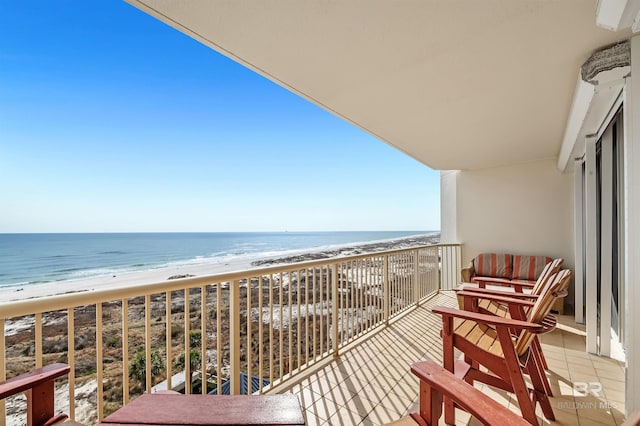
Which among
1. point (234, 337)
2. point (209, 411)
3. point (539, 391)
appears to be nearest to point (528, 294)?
point (539, 391)

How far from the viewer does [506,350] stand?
1.58 meters

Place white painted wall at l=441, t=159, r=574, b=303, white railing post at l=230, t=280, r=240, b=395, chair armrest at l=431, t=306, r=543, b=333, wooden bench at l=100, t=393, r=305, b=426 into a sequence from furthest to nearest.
A: white painted wall at l=441, t=159, r=574, b=303 < white railing post at l=230, t=280, r=240, b=395 < chair armrest at l=431, t=306, r=543, b=333 < wooden bench at l=100, t=393, r=305, b=426

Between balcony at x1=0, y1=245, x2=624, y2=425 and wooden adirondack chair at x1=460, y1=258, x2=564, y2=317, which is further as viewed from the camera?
wooden adirondack chair at x1=460, y1=258, x2=564, y2=317

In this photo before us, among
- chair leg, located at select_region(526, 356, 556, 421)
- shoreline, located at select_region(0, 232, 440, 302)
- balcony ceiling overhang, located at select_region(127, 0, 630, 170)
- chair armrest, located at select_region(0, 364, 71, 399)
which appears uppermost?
Result: balcony ceiling overhang, located at select_region(127, 0, 630, 170)

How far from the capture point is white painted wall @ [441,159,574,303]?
491 centimetres

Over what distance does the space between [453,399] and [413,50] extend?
2011mm

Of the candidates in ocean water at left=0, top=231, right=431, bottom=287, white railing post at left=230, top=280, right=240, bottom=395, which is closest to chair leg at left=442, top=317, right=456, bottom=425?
white railing post at left=230, top=280, right=240, bottom=395

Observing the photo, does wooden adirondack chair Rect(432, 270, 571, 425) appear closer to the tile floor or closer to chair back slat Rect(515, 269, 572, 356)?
chair back slat Rect(515, 269, 572, 356)

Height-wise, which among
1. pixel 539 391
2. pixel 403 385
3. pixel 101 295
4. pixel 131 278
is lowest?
pixel 131 278

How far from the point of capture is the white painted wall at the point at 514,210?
4.91 meters

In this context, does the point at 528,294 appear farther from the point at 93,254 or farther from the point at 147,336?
the point at 93,254

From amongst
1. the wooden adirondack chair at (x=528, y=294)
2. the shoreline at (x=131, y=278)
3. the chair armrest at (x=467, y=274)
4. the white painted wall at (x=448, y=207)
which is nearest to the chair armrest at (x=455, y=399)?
the wooden adirondack chair at (x=528, y=294)

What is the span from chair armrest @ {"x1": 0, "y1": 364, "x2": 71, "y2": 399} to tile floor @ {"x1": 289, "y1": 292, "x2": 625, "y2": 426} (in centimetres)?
145

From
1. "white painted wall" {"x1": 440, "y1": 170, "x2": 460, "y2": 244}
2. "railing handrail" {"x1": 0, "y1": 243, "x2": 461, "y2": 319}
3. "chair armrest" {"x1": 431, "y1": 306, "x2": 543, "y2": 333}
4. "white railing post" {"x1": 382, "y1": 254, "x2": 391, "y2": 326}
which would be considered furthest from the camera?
"white painted wall" {"x1": 440, "y1": 170, "x2": 460, "y2": 244}
